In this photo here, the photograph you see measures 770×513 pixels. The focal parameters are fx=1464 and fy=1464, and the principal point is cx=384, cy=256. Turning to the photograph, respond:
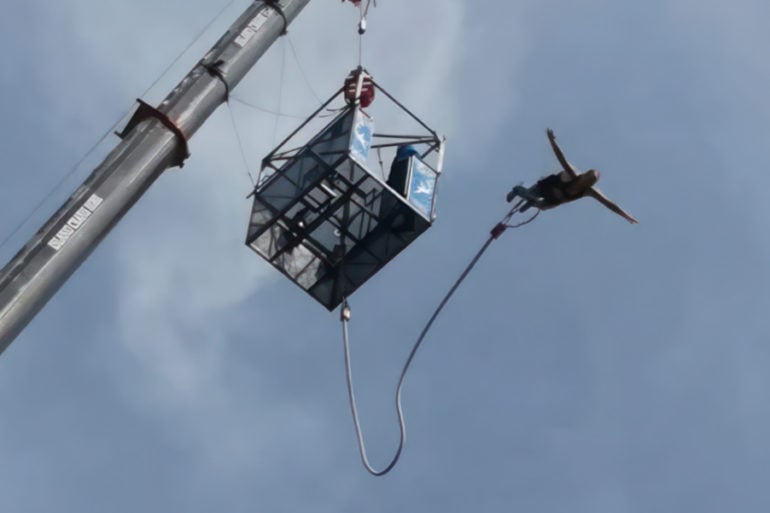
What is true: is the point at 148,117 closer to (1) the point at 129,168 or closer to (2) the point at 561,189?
(1) the point at 129,168

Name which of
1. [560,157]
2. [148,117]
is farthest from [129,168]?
[560,157]

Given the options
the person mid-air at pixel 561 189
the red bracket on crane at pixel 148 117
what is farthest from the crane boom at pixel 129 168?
the person mid-air at pixel 561 189

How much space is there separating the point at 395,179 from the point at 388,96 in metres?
1.96

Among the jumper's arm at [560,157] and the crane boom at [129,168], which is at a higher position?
the jumper's arm at [560,157]

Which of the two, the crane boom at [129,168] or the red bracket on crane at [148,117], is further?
the red bracket on crane at [148,117]

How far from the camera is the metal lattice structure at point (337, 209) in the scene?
81.1 feet

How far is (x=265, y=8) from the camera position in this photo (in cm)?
2481

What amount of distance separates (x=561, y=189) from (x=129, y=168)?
6.75 m

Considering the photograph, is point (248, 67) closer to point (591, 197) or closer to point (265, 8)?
point (265, 8)

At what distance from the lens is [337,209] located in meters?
25.3

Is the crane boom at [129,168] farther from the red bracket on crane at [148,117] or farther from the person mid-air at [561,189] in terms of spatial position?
the person mid-air at [561,189]

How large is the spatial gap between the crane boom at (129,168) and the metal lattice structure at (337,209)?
2.02m

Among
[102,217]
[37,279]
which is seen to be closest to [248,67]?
[102,217]

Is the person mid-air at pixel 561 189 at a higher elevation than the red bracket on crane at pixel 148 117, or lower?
higher
